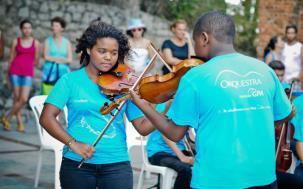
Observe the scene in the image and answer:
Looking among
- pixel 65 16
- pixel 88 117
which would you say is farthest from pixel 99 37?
pixel 65 16

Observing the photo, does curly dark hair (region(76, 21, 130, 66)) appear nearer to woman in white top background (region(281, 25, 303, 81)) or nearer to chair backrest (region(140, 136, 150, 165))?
chair backrest (region(140, 136, 150, 165))

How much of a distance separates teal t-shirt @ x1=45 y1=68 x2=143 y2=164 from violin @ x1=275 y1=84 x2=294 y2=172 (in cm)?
143

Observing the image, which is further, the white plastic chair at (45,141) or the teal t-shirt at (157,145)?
the white plastic chair at (45,141)

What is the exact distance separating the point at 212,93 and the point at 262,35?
9.06m

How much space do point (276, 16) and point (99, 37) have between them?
8292 mm

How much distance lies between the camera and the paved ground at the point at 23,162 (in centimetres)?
607

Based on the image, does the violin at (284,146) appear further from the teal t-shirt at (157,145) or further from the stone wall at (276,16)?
the stone wall at (276,16)

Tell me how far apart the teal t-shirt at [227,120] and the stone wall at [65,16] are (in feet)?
29.3

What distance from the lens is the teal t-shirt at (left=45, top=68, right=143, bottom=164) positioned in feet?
11.4

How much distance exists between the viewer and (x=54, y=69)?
8.86 m

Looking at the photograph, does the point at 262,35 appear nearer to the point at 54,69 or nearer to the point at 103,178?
the point at 54,69

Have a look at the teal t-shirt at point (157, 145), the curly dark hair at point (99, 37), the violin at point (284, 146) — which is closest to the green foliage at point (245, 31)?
the teal t-shirt at point (157, 145)

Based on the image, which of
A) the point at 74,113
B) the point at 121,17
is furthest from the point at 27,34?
the point at 74,113

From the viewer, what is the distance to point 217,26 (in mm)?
2848
